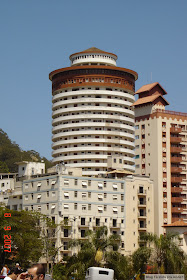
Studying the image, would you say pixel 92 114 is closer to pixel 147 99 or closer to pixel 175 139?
pixel 147 99

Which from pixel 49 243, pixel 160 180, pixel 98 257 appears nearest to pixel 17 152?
pixel 160 180

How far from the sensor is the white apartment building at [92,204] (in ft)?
313

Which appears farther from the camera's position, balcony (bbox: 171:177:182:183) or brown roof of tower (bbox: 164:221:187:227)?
balcony (bbox: 171:177:182:183)

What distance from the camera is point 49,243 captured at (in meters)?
88.9

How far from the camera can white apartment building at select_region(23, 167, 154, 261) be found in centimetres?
9531

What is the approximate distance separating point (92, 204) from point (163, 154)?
66.3 feet

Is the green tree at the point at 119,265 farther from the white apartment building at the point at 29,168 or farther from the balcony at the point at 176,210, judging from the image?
the white apartment building at the point at 29,168

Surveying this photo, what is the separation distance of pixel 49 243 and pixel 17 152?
107 metres

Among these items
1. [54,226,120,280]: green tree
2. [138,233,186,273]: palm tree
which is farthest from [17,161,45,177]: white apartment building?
[138,233,186,273]: palm tree

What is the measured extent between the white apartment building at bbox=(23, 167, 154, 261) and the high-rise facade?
4753mm

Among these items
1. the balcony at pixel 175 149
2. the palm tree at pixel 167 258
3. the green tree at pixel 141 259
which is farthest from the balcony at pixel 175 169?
the palm tree at pixel 167 258

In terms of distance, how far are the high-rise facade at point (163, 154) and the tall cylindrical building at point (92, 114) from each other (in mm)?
2649

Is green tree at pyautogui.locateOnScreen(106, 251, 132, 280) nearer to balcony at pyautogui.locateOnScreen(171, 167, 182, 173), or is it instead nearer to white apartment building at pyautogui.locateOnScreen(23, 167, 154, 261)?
white apartment building at pyautogui.locateOnScreen(23, 167, 154, 261)

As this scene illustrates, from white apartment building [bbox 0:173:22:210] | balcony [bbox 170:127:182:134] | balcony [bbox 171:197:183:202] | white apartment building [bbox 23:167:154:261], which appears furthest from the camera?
balcony [bbox 170:127:182:134]
